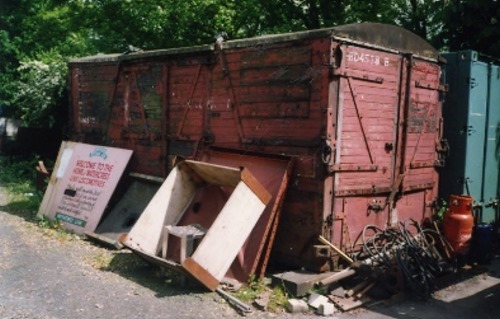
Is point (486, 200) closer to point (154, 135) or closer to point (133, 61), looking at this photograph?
point (154, 135)

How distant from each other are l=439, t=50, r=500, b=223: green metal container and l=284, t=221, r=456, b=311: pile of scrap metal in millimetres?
2039

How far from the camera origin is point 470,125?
8445 millimetres

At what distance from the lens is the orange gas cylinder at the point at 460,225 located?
7.45 meters

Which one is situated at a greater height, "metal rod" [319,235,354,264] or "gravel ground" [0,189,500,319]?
"metal rod" [319,235,354,264]

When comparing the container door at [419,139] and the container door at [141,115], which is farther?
the container door at [141,115]

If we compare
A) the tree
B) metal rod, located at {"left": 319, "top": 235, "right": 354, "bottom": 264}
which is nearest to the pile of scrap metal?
metal rod, located at {"left": 319, "top": 235, "right": 354, "bottom": 264}

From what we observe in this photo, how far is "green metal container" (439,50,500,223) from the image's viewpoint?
27.6ft

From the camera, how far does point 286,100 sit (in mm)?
6707

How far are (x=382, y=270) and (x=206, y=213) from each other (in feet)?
8.20

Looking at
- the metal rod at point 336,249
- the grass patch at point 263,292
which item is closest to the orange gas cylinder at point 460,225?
the metal rod at point 336,249

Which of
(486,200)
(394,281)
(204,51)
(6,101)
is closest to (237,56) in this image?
(204,51)

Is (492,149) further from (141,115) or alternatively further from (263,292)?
(141,115)

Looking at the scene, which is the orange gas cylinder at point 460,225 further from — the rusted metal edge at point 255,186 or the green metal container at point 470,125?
the rusted metal edge at point 255,186

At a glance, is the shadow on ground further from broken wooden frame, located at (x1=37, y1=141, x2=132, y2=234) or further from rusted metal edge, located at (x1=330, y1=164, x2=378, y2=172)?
rusted metal edge, located at (x1=330, y1=164, x2=378, y2=172)
